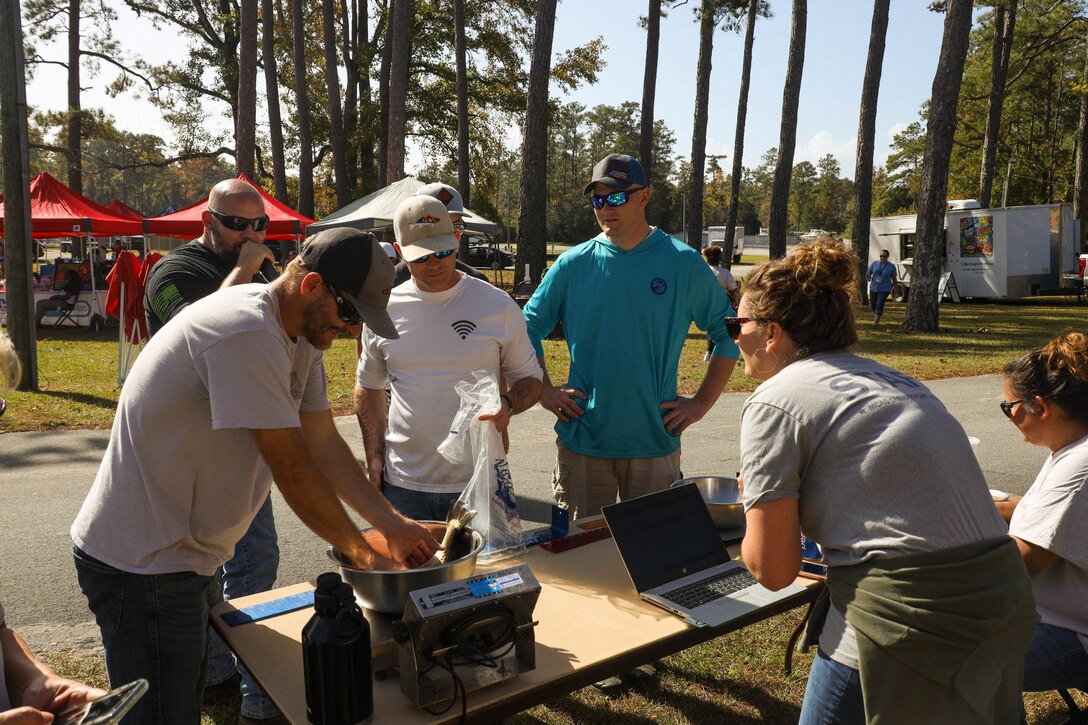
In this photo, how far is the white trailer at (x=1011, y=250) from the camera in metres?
23.0

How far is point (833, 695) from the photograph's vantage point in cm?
188

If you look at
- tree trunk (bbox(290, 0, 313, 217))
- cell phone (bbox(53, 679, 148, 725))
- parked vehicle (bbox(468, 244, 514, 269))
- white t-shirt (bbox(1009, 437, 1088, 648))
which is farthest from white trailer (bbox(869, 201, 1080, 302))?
cell phone (bbox(53, 679, 148, 725))

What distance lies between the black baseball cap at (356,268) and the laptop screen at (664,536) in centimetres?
92

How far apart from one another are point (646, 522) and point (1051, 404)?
53.0 inches

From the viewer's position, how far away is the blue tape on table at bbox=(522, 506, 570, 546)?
2848 mm

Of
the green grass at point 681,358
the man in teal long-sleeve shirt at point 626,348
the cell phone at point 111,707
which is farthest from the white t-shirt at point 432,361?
the green grass at point 681,358

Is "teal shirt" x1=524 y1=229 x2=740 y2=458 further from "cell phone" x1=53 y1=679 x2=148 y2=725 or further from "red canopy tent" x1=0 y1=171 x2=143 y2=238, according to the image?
"red canopy tent" x1=0 y1=171 x2=143 y2=238

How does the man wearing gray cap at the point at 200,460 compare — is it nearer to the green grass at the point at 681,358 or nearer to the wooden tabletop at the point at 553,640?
the wooden tabletop at the point at 553,640

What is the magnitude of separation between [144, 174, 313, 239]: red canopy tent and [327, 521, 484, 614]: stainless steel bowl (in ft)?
40.7

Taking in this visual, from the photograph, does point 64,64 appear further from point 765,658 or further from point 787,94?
point 765,658

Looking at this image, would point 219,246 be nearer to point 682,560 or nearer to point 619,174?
point 619,174

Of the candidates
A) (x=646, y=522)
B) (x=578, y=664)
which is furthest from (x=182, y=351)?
(x=646, y=522)

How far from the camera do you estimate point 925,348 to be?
14305 mm

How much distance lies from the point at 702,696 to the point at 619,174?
87.3 inches
